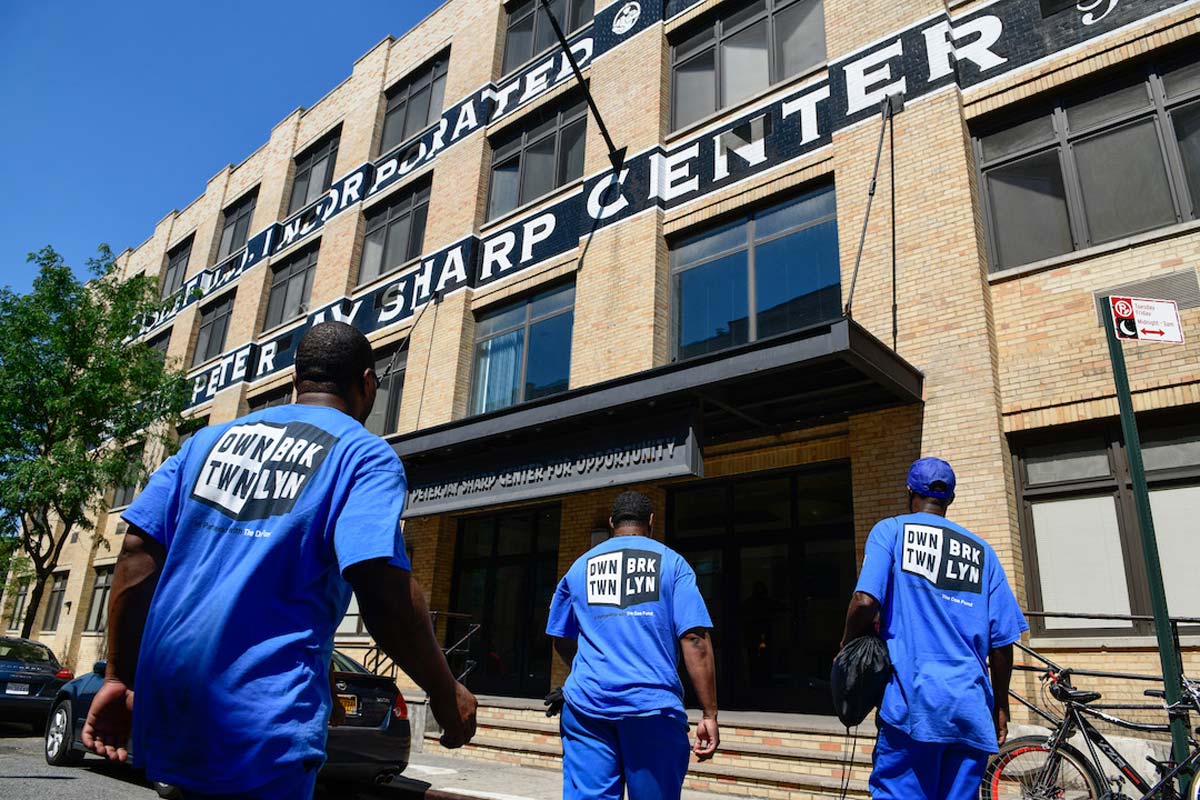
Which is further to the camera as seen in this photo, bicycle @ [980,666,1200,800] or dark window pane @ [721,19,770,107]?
dark window pane @ [721,19,770,107]

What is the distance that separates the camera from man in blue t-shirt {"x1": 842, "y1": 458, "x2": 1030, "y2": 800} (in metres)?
3.24

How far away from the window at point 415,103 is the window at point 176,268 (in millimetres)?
11580

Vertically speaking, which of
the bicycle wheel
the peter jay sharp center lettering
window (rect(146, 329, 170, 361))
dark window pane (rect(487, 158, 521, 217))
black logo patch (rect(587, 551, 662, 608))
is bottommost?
the bicycle wheel

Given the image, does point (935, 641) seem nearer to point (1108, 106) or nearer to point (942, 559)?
point (942, 559)

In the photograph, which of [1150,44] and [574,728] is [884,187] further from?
[574,728]

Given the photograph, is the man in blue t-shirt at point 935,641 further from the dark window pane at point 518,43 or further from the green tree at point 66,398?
the green tree at point 66,398

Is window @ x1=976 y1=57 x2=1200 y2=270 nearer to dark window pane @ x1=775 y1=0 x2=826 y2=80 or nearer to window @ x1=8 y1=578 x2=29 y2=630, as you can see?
dark window pane @ x1=775 y1=0 x2=826 y2=80

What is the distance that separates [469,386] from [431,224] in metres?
4.05

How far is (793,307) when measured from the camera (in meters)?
10.9

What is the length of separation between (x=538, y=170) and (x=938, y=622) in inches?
539

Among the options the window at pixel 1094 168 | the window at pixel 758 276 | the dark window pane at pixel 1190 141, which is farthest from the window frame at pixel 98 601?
the dark window pane at pixel 1190 141

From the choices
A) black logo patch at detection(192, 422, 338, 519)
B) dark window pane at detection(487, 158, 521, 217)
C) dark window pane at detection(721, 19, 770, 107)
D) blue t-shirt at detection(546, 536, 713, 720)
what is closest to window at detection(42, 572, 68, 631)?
dark window pane at detection(487, 158, 521, 217)

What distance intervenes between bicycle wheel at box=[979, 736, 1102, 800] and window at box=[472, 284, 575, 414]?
884 cm

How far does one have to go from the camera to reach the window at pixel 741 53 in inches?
481
